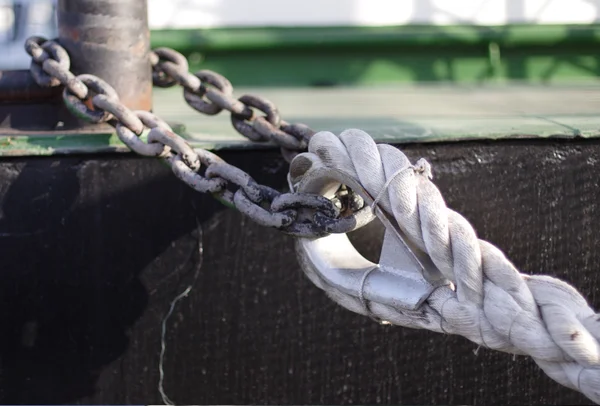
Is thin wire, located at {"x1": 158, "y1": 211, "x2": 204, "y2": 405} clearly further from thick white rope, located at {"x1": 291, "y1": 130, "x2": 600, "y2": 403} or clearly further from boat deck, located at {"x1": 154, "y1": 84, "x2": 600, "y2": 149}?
thick white rope, located at {"x1": 291, "y1": 130, "x2": 600, "y2": 403}

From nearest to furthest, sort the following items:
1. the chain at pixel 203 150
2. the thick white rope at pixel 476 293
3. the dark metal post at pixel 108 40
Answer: the thick white rope at pixel 476 293 → the chain at pixel 203 150 → the dark metal post at pixel 108 40

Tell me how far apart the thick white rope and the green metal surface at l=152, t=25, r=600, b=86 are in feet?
4.54

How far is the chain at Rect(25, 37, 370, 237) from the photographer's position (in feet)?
4.35

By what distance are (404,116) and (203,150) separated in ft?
2.03

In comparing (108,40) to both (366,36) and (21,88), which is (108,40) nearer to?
(21,88)

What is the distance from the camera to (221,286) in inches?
63.8

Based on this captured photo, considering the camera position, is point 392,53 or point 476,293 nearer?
point 476,293

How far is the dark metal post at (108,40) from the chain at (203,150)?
0.04m

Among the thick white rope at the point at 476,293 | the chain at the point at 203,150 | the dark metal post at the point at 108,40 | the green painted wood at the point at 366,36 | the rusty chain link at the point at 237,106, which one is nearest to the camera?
the thick white rope at the point at 476,293

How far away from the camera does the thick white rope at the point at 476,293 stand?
0.98 m

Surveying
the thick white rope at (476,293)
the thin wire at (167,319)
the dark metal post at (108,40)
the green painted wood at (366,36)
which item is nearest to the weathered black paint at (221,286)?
the thin wire at (167,319)

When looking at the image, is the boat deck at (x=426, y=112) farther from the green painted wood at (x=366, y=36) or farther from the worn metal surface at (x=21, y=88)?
the worn metal surface at (x=21, y=88)

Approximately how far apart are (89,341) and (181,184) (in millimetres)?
348

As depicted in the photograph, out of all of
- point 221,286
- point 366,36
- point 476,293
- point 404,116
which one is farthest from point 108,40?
point 366,36
